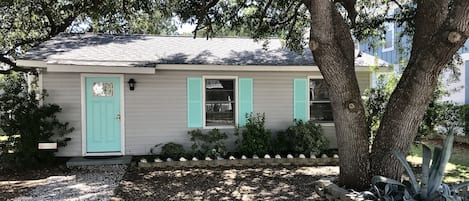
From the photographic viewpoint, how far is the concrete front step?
24.8 ft

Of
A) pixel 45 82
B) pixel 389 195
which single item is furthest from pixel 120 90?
pixel 389 195

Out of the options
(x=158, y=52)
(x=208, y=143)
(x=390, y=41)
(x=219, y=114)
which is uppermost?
(x=390, y=41)

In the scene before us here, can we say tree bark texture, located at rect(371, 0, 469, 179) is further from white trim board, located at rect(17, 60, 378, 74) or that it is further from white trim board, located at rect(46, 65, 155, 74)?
white trim board, located at rect(46, 65, 155, 74)

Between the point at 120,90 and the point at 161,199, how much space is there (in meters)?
3.86

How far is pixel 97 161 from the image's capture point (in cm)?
767

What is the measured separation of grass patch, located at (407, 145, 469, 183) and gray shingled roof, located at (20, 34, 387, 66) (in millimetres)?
2654

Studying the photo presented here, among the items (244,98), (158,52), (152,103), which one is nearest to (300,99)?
(244,98)

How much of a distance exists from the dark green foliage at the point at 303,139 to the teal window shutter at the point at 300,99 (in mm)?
356

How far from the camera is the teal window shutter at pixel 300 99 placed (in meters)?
9.06

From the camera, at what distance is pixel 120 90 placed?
823 cm

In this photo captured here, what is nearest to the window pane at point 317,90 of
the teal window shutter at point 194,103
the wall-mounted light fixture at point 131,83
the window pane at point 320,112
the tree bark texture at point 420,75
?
the window pane at point 320,112

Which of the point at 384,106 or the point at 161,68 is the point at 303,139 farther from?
the point at 161,68

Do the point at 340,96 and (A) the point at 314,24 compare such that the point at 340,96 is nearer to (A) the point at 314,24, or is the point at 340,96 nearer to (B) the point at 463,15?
(A) the point at 314,24

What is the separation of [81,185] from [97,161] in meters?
1.66
